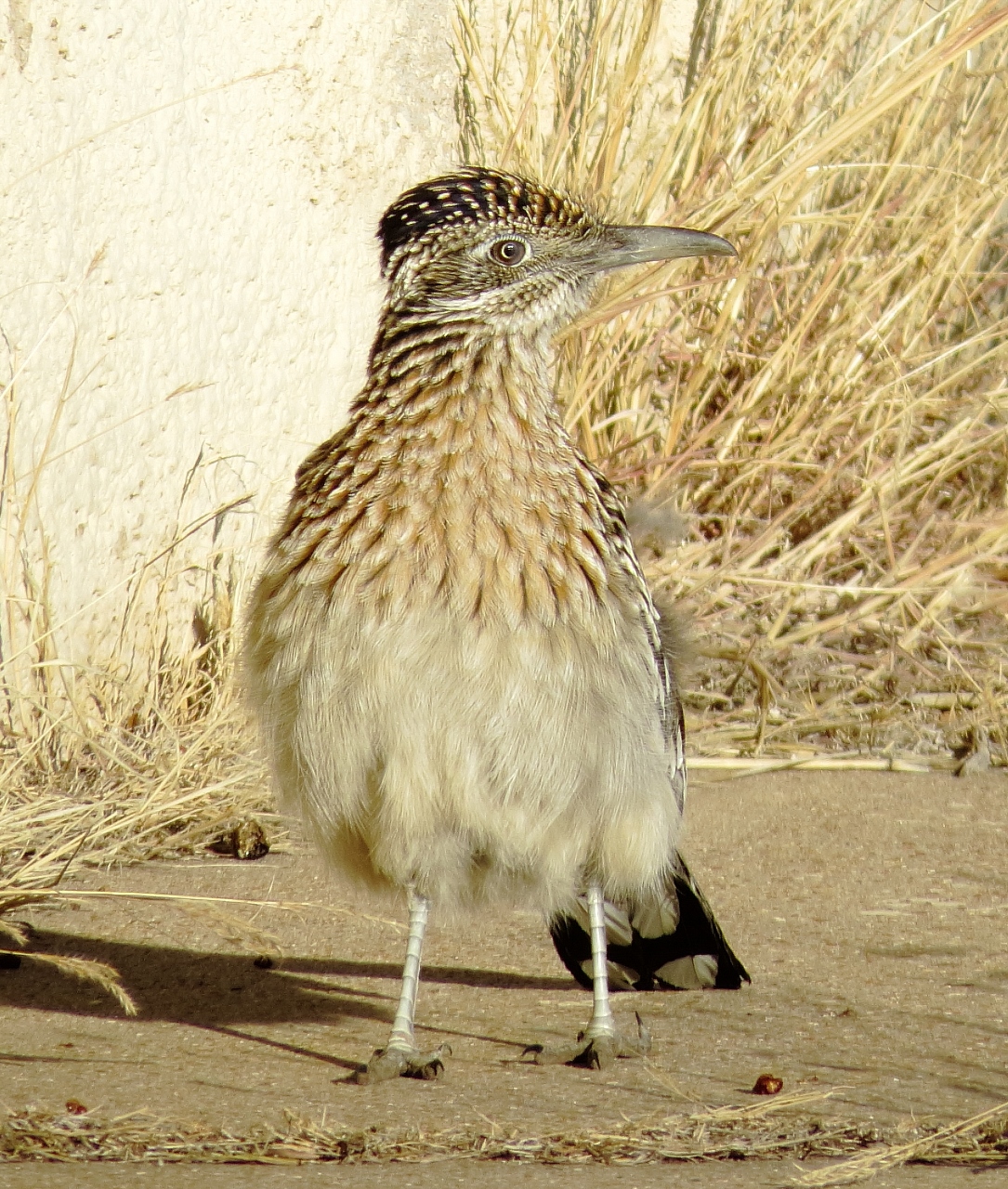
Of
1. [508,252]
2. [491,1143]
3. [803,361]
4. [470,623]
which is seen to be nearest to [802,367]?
[803,361]

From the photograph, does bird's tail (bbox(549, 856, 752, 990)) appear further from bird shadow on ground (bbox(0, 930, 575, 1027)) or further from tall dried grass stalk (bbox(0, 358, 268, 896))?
tall dried grass stalk (bbox(0, 358, 268, 896))

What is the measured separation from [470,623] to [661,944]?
1.02 meters

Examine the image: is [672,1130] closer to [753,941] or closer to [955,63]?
[753,941]

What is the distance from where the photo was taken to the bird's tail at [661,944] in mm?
3555

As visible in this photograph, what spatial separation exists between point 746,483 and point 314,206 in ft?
5.73

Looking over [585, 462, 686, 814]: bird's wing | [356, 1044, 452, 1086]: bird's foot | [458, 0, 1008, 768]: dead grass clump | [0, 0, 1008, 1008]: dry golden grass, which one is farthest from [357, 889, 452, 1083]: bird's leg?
[458, 0, 1008, 768]: dead grass clump

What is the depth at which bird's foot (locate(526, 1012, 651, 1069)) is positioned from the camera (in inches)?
124

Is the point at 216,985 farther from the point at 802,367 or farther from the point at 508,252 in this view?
the point at 802,367

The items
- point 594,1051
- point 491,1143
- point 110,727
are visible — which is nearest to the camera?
point 491,1143

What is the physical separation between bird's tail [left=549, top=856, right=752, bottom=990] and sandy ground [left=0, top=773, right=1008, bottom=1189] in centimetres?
5

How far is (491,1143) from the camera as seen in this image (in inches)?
103

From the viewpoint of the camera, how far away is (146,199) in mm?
4938

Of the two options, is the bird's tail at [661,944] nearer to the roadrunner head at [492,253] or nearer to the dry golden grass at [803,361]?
the roadrunner head at [492,253]

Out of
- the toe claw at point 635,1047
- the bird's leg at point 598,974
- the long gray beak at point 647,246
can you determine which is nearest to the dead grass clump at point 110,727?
the bird's leg at point 598,974
